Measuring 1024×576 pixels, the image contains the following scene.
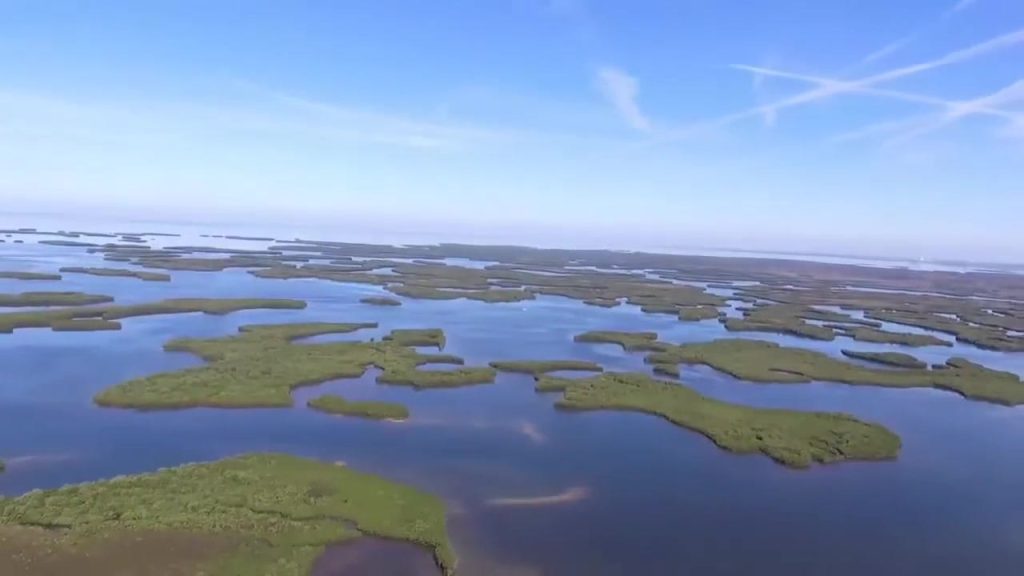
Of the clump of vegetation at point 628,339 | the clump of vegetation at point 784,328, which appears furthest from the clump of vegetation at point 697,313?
the clump of vegetation at point 628,339

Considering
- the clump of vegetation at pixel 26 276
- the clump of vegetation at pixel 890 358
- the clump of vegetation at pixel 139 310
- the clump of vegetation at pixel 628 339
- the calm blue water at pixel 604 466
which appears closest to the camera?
the calm blue water at pixel 604 466

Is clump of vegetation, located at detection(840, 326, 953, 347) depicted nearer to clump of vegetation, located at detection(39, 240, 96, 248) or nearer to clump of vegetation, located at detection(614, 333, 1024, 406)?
clump of vegetation, located at detection(614, 333, 1024, 406)

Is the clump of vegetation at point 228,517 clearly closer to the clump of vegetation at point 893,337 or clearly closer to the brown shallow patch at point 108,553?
the brown shallow patch at point 108,553

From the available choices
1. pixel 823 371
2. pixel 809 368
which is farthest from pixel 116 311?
pixel 823 371

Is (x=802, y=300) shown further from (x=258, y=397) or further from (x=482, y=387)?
(x=258, y=397)

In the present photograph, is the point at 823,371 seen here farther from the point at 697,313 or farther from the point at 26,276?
the point at 26,276

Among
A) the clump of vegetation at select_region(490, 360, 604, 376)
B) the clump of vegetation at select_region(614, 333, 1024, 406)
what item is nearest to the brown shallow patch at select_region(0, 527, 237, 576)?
the clump of vegetation at select_region(490, 360, 604, 376)
